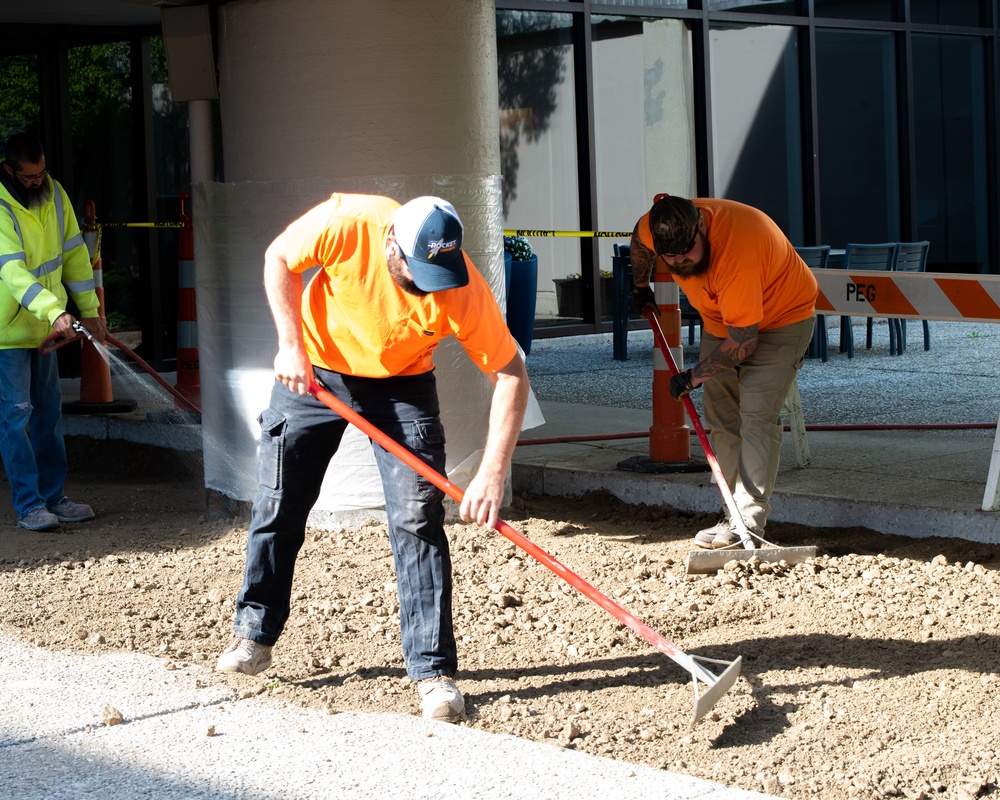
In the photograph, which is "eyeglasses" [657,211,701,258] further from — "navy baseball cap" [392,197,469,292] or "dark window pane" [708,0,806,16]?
"dark window pane" [708,0,806,16]

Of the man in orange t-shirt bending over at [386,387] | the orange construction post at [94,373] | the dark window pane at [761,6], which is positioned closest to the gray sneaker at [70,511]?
the orange construction post at [94,373]

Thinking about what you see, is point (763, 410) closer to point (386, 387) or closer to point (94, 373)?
point (386, 387)

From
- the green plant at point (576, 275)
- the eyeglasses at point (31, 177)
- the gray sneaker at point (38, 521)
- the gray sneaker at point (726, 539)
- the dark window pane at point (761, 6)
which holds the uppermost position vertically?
the dark window pane at point (761, 6)

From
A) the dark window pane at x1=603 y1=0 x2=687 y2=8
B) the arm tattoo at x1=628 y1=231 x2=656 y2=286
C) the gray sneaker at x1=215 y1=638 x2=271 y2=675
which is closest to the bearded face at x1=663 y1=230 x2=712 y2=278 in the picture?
the arm tattoo at x1=628 y1=231 x2=656 y2=286

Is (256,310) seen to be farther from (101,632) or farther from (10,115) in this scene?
(10,115)

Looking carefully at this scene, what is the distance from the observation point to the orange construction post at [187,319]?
8203mm

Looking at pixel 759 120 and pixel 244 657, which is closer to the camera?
pixel 244 657

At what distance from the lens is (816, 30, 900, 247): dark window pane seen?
15172 mm

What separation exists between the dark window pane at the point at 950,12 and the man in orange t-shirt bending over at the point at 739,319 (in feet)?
37.6

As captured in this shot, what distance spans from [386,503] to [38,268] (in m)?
3.05

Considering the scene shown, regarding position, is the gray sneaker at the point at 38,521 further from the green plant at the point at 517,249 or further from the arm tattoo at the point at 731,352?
the green plant at the point at 517,249

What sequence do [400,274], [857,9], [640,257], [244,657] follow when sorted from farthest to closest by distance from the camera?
[857,9], [640,257], [244,657], [400,274]

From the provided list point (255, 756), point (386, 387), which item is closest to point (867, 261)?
point (386, 387)

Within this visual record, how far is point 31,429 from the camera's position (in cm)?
650
